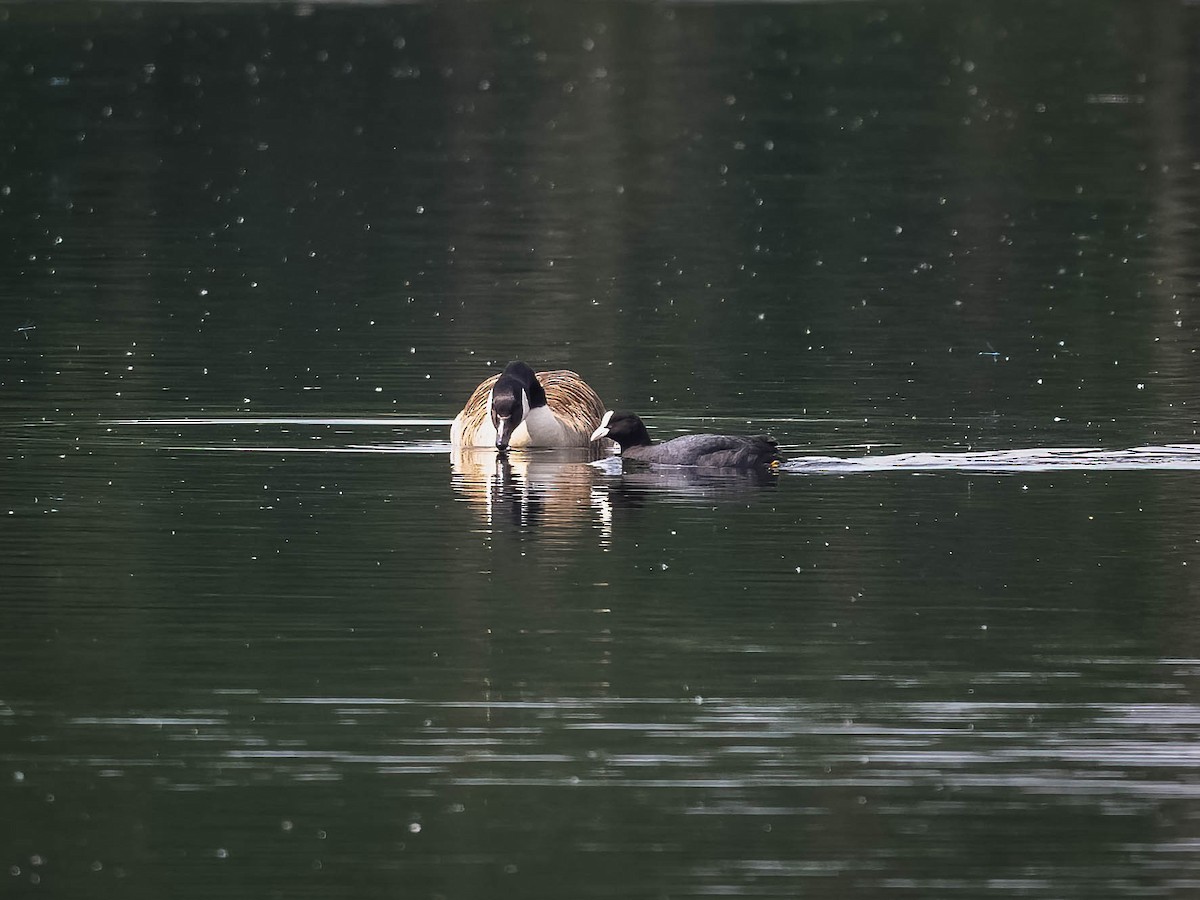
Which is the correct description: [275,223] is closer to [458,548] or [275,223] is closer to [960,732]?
[458,548]

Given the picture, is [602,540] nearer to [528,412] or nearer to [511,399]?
[511,399]

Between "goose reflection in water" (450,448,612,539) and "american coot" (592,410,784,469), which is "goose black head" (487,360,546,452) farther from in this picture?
"american coot" (592,410,784,469)

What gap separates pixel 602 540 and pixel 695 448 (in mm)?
2506

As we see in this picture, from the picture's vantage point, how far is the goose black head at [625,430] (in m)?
17.9

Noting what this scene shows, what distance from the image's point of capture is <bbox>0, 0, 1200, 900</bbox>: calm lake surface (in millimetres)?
9586

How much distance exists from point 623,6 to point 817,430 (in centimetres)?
6081

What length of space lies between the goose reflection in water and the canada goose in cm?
10

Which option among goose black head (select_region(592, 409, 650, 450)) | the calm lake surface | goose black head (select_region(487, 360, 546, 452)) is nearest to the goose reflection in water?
the calm lake surface

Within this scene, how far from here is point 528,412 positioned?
19.0 metres

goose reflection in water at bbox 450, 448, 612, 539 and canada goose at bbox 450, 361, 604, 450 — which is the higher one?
canada goose at bbox 450, 361, 604, 450

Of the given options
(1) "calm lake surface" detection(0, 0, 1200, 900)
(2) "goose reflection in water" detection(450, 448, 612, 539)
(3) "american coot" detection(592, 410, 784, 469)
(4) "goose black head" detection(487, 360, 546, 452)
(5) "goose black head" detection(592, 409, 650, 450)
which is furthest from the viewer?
(4) "goose black head" detection(487, 360, 546, 452)

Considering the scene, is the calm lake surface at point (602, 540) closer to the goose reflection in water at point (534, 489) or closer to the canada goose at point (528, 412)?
the goose reflection in water at point (534, 489)

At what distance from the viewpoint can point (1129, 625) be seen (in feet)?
41.6

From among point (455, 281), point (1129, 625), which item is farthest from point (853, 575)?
point (455, 281)
